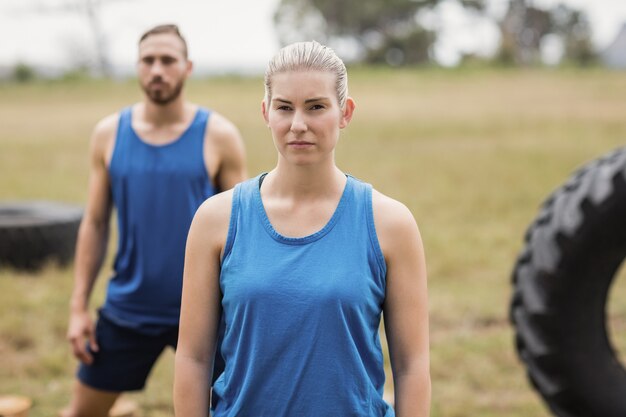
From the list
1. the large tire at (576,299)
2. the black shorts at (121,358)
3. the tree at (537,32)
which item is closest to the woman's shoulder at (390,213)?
the black shorts at (121,358)

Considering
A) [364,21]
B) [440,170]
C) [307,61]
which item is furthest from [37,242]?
[364,21]

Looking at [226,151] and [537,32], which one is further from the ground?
[537,32]

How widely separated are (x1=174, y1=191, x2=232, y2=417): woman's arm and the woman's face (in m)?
0.22

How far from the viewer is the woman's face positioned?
1.98 metres

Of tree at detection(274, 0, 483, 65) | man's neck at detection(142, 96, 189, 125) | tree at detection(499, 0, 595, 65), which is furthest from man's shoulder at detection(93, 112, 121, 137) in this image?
tree at detection(274, 0, 483, 65)

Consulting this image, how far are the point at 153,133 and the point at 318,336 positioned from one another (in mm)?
1799

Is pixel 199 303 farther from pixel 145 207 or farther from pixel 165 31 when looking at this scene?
pixel 165 31

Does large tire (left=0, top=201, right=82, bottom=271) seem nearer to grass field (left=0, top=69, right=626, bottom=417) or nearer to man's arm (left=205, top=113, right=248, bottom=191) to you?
grass field (left=0, top=69, right=626, bottom=417)

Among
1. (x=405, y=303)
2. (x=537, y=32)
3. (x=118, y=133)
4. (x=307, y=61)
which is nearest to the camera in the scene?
(x=307, y=61)

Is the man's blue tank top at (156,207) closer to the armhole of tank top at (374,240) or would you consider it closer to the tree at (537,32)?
the armhole of tank top at (374,240)

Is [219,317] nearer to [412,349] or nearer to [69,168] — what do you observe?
[412,349]

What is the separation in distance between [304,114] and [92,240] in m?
1.96

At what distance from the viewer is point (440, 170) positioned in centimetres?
1290

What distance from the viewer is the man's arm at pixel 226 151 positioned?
11.7 ft
